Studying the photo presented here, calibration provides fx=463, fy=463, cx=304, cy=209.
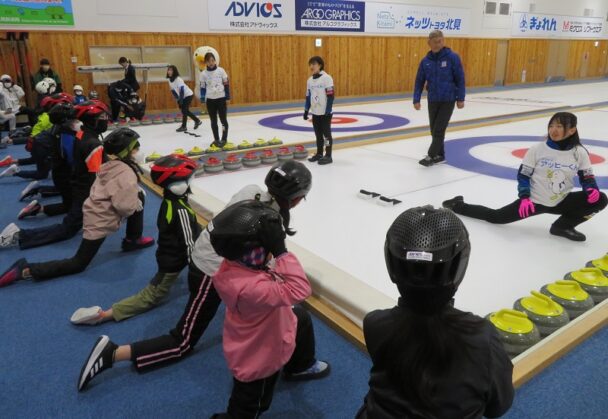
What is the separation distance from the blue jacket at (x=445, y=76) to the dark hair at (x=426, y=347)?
6.83 m

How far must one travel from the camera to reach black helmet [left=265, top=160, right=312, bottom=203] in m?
2.53

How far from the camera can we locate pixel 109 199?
162 inches

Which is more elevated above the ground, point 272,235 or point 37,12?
point 37,12

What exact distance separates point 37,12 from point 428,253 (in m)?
16.0

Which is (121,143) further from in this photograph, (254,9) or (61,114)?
(254,9)

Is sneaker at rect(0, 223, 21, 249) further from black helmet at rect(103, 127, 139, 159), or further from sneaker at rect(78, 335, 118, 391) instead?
sneaker at rect(78, 335, 118, 391)

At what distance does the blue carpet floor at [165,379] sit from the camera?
2.47 meters

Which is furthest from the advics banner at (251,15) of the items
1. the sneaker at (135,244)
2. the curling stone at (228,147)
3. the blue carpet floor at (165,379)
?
the blue carpet floor at (165,379)

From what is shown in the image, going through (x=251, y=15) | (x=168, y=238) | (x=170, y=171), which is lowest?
(x=168, y=238)

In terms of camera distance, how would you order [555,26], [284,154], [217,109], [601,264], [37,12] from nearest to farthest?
[601,264], [284,154], [217,109], [37,12], [555,26]

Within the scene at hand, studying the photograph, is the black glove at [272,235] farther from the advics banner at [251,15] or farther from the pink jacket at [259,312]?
the advics banner at [251,15]

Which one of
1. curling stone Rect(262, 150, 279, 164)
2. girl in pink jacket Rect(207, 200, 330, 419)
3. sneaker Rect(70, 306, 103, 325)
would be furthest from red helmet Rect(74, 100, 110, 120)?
curling stone Rect(262, 150, 279, 164)

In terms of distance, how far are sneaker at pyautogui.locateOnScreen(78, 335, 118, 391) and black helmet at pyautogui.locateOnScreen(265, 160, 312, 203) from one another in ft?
4.36

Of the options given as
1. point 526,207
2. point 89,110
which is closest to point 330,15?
point 89,110
